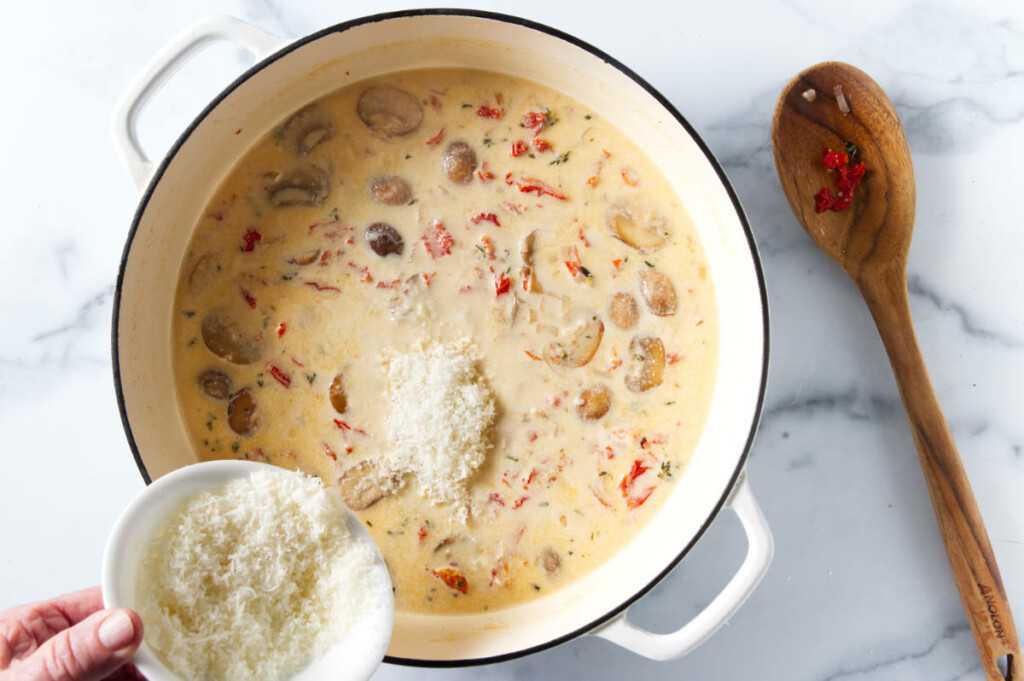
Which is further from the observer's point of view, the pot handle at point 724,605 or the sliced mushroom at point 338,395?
the sliced mushroom at point 338,395

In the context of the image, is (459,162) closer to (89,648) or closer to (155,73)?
(155,73)

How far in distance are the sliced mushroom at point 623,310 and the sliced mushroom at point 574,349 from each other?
0.04m

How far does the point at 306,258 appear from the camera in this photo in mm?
1672

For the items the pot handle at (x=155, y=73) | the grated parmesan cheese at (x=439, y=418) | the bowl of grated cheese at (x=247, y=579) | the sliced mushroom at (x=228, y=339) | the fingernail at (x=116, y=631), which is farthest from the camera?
the sliced mushroom at (x=228, y=339)

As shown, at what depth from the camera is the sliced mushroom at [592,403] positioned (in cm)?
165

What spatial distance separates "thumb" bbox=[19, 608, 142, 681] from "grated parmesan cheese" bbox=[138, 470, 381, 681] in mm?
99

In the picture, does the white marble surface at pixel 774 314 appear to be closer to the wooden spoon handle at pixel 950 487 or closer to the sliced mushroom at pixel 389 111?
the wooden spoon handle at pixel 950 487

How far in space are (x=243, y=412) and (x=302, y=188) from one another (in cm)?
50

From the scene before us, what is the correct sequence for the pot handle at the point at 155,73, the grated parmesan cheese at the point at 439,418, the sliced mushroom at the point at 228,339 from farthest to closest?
the sliced mushroom at the point at 228,339 → the grated parmesan cheese at the point at 439,418 → the pot handle at the point at 155,73

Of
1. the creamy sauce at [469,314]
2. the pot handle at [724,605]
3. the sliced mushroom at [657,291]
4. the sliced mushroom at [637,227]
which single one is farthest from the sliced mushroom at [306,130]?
the pot handle at [724,605]

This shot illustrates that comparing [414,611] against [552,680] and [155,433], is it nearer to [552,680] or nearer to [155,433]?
[552,680]

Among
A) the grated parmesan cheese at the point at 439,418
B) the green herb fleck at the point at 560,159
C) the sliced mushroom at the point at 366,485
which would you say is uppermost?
the green herb fleck at the point at 560,159

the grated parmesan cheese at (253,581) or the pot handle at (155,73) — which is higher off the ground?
the pot handle at (155,73)

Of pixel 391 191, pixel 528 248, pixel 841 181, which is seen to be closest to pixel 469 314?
pixel 528 248
